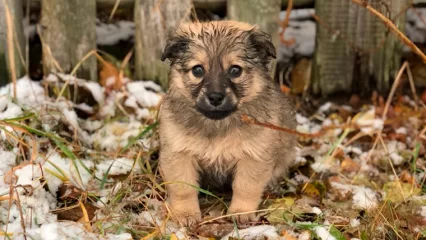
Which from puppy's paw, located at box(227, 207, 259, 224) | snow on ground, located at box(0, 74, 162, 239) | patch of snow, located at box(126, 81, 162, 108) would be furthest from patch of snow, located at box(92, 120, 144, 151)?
puppy's paw, located at box(227, 207, 259, 224)

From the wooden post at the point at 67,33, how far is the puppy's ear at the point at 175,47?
152 cm

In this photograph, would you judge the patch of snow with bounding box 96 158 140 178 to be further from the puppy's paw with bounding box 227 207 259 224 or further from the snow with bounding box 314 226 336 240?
the snow with bounding box 314 226 336 240

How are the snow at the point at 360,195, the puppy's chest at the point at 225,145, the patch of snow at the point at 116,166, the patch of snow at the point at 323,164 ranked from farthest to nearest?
1. the patch of snow at the point at 323,164
2. the patch of snow at the point at 116,166
3. the snow at the point at 360,195
4. the puppy's chest at the point at 225,145

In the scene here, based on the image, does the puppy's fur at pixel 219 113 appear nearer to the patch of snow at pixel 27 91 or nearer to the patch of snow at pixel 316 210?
the patch of snow at pixel 316 210

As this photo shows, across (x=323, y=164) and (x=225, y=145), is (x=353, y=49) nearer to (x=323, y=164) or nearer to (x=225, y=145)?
(x=323, y=164)

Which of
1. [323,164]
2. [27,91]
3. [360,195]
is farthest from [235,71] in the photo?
[27,91]

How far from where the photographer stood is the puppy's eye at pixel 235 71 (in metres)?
3.44

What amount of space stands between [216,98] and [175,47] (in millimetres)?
465

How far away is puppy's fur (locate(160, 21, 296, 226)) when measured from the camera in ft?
11.1

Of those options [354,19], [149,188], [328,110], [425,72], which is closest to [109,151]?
[149,188]

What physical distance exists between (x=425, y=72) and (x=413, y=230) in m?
2.41

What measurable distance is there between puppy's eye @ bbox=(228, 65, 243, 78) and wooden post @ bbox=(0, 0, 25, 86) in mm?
2000

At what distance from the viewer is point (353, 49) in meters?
5.17

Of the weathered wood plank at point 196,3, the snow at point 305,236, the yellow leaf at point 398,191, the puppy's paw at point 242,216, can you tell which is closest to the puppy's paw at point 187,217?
the puppy's paw at point 242,216
